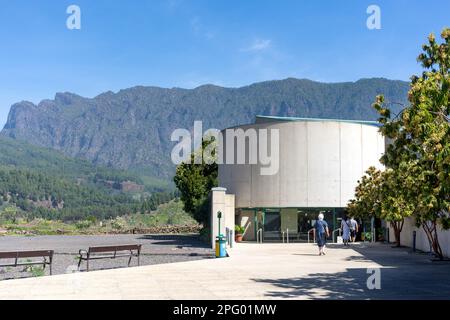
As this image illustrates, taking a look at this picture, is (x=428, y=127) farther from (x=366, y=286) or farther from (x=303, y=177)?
(x=303, y=177)

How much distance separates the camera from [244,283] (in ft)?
46.3

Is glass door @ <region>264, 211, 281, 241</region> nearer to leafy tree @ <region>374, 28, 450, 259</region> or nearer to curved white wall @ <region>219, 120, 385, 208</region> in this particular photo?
curved white wall @ <region>219, 120, 385, 208</region>

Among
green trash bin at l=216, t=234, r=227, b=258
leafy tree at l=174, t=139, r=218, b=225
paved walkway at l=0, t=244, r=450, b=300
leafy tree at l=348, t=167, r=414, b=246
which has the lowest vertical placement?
paved walkway at l=0, t=244, r=450, b=300

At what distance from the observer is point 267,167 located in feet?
122

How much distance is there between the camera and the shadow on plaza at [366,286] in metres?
11.9

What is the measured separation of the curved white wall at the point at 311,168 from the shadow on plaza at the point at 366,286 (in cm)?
1792

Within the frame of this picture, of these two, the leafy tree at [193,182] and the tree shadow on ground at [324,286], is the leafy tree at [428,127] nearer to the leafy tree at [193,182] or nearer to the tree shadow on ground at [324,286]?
the tree shadow on ground at [324,286]

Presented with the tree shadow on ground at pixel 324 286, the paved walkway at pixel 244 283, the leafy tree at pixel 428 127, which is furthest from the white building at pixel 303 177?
the tree shadow on ground at pixel 324 286

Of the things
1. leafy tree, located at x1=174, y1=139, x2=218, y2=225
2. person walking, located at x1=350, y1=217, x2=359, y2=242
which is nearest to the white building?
person walking, located at x1=350, y1=217, x2=359, y2=242

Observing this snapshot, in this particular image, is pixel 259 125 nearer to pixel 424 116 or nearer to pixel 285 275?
pixel 285 275

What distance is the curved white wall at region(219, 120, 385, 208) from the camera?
37.1m

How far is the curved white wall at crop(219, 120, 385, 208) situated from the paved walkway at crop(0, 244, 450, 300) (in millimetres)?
17185
